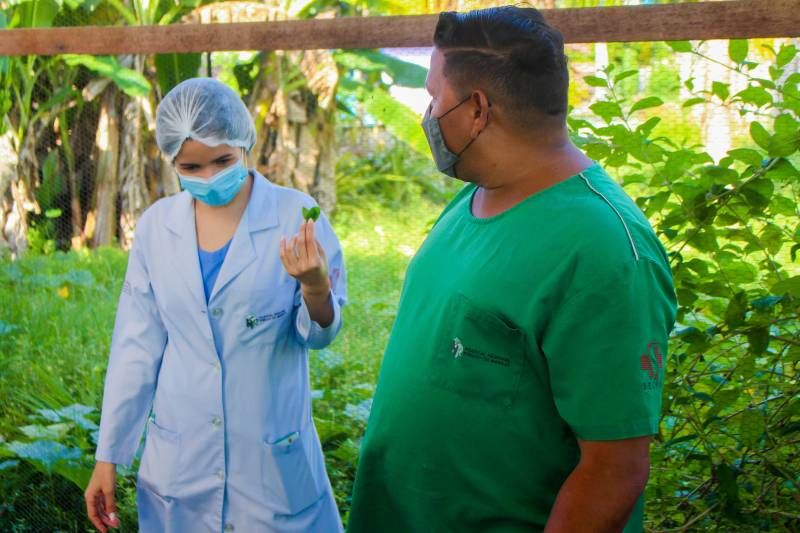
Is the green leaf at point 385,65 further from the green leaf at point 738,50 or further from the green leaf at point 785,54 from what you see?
the green leaf at point 785,54

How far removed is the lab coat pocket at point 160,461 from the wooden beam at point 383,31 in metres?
1.48

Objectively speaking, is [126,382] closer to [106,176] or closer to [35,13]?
[106,176]

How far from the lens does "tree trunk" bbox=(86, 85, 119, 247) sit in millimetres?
4121

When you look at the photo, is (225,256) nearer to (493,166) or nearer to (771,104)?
(493,166)

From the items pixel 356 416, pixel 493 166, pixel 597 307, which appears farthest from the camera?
pixel 356 416

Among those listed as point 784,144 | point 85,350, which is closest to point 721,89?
point 784,144

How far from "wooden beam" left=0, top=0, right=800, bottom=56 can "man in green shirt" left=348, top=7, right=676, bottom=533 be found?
1.24m

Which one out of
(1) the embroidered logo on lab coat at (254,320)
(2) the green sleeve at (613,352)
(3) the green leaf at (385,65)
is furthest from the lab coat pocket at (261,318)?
(3) the green leaf at (385,65)

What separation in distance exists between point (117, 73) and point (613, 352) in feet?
12.2

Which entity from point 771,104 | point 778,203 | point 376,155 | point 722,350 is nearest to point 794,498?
point 722,350

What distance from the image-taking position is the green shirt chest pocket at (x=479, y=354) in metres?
1.37

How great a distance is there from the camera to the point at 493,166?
4.91 ft

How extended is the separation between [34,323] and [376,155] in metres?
1.95

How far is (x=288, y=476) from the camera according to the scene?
85.8 inches
